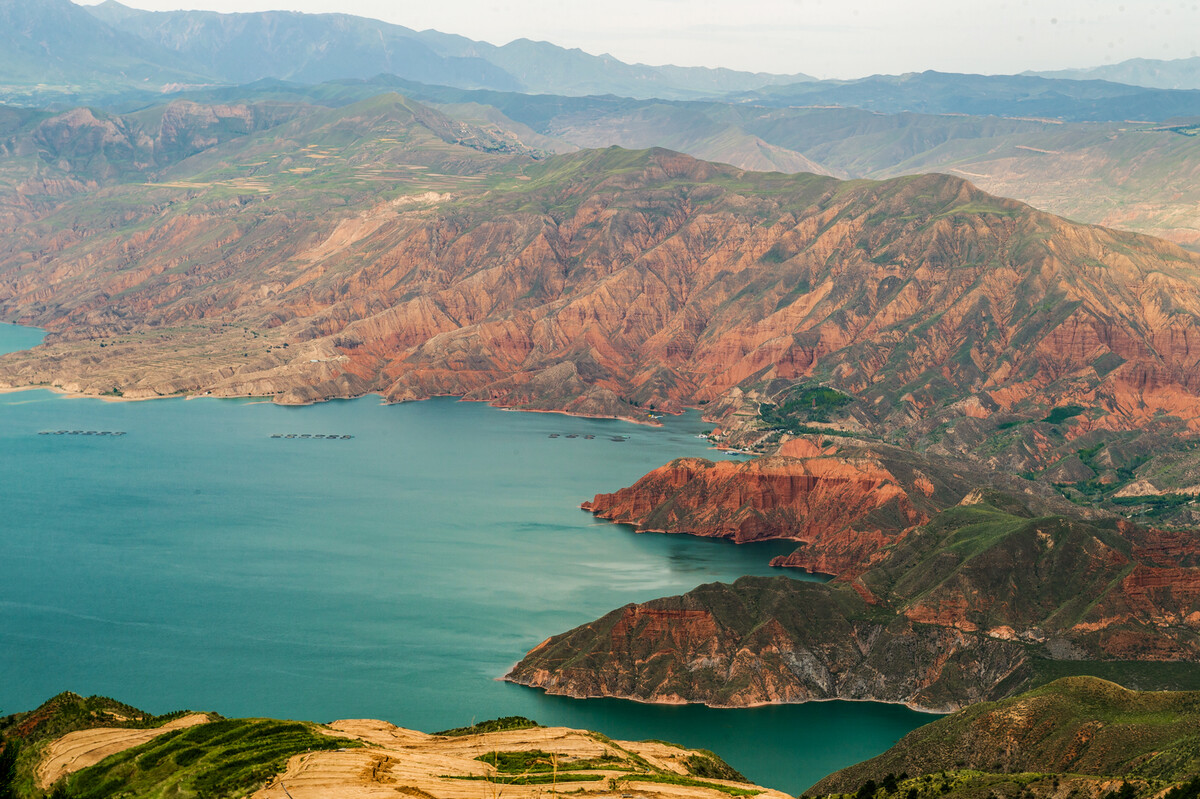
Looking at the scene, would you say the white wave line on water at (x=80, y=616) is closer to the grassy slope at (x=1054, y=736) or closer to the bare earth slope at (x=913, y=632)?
the bare earth slope at (x=913, y=632)

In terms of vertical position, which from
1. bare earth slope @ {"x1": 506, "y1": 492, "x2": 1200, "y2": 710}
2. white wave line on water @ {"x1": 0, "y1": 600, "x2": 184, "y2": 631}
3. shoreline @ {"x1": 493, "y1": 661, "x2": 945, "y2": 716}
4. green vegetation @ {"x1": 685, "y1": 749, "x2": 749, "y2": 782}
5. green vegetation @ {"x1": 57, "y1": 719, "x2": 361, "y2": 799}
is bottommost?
shoreline @ {"x1": 493, "y1": 661, "x2": 945, "y2": 716}

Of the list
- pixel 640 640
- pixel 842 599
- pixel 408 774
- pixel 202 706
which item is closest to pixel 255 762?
pixel 408 774

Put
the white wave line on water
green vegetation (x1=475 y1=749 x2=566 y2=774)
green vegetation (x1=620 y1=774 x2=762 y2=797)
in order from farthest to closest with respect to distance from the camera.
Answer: the white wave line on water
green vegetation (x1=475 y1=749 x2=566 y2=774)
green vegetation (x1=620 y1=774 x2=762 y2=797)

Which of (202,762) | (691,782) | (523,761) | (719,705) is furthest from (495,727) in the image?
(719,705)

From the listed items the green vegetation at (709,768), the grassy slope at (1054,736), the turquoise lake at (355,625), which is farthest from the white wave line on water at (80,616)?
the grassy slope at (1054,736)

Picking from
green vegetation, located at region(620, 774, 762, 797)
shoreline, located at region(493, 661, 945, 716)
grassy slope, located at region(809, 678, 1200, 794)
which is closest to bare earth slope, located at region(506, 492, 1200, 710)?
shoreline, located at region(493, 661, 945, 716)

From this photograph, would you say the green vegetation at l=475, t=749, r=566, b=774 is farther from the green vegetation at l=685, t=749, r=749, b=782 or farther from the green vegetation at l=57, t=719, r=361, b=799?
the green vegetation at l=685, t=749, r=749, b=782

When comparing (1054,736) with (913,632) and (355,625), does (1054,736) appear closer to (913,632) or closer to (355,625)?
(913,632)

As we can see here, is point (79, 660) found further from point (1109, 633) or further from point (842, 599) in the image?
point (1109, 633)
